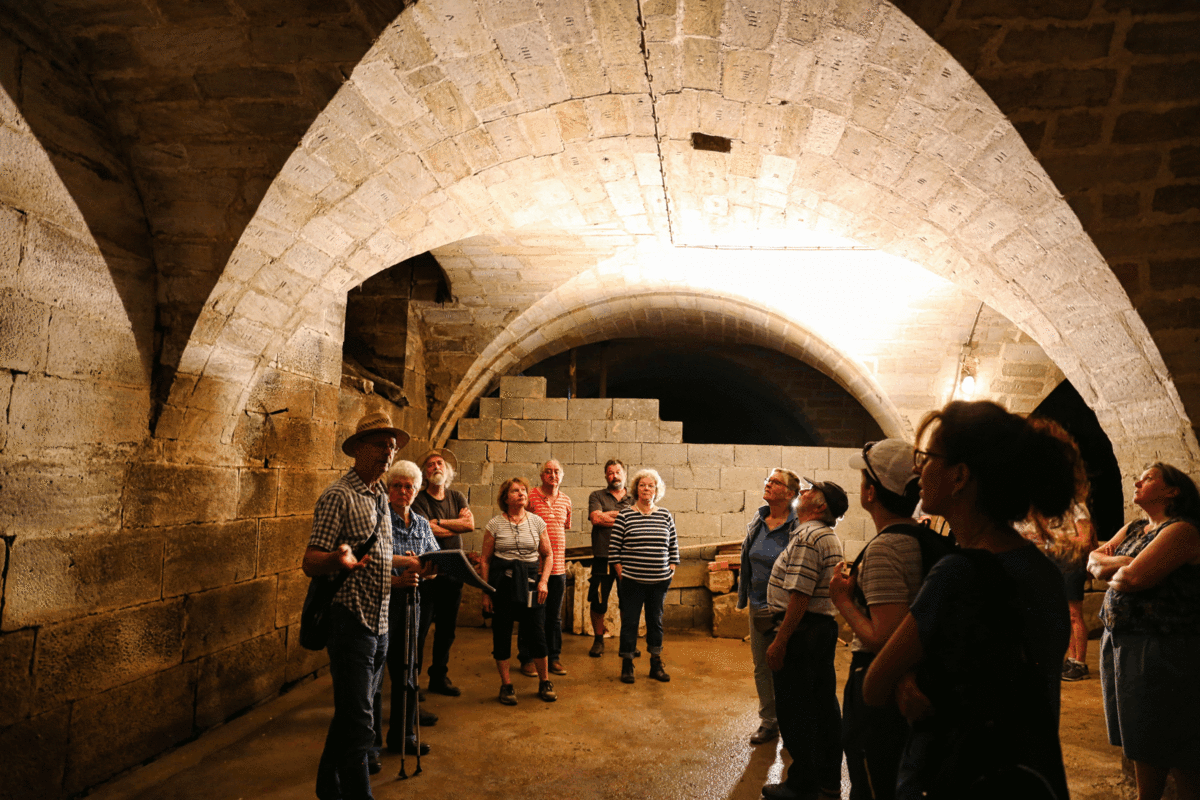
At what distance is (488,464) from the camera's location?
24.8 feet

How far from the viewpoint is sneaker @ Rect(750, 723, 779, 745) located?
12.5ft

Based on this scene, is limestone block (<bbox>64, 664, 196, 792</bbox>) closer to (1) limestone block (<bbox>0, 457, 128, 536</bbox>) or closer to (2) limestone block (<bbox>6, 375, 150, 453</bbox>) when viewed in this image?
(1) limestone block (<bbox>0, 457, 128, 536</bbox>)

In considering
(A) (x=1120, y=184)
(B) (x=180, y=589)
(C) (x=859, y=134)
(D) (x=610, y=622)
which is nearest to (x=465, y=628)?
(D) (x=610, y=622)

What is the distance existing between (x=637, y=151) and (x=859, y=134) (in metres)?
1.23

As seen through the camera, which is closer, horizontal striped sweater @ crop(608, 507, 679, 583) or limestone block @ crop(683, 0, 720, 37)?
limestone block @ crop(683, 0, 720, 37)

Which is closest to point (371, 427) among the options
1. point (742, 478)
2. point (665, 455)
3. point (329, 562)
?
point (329, 562)

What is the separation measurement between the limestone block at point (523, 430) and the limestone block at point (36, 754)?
493cm

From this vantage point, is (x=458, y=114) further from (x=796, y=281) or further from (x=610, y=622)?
(x=610, y=622)

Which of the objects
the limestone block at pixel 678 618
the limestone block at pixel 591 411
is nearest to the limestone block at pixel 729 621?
the limestone block at pixel 678 618

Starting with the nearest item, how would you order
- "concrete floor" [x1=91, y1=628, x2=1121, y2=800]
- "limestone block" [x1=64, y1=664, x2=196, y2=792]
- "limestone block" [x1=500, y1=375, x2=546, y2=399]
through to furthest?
"limestone block" [x1=64, y1=664, x2=196, y2=792] < "concrete floor" [x1=91, y1=628, x2=1121, y2=800] < "limestone block" [x1=500, y1=375, x2=546, y2=399]

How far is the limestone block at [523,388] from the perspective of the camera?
25.1ft

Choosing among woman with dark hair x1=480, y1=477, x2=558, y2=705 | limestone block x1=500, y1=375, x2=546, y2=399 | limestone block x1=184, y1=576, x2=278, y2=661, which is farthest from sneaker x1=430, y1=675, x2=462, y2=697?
limestone block x1=500, y1=375, x2=546, y2=399

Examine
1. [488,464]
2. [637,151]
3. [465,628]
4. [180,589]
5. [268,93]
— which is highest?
[637,151]

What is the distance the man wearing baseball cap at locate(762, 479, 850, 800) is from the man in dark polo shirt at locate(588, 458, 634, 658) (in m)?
2.74
